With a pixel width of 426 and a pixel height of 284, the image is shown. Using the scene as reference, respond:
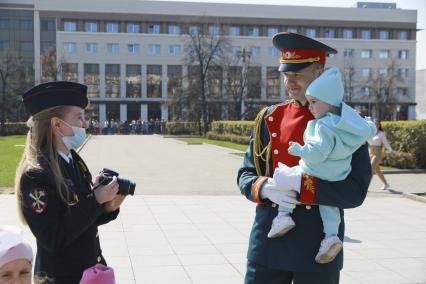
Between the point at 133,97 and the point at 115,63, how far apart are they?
533 cm

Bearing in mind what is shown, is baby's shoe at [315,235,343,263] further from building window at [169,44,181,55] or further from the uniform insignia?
building window at [169,44,181,55]

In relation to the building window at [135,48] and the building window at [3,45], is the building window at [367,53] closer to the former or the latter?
the building window at [135,48]

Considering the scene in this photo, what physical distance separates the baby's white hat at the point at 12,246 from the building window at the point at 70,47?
7498 centimetres

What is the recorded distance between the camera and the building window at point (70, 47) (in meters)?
73.9

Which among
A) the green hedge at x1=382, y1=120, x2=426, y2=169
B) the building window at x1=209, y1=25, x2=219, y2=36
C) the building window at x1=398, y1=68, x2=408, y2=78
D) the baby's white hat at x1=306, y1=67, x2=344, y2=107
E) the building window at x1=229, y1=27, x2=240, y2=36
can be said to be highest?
the building window at x1=229, y1=27, x2=240, y2=36

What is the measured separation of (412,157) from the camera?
18359 millimetres

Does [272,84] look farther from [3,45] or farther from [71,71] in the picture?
[3,45]

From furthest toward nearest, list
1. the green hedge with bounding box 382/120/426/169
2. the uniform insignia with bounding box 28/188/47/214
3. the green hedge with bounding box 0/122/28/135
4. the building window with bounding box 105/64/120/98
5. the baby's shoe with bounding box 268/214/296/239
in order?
the building window with bounding box 105/64/120/98
the green hedge with bounding box 0/122/28/135
the green hedge with bounding box 382/120/426/169
the baby's shoe with bounding box 268/214/296/239
the uniform insignia with bounding box 28/188/47/214

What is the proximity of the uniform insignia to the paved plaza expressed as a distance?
11.0ft

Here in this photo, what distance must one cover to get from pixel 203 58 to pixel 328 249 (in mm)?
48763

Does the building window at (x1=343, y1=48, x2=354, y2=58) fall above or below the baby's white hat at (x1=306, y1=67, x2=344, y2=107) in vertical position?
Answer: above

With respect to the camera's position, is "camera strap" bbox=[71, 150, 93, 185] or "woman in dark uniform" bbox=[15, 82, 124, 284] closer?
"woman in dark uniform" bbox=[15, 82, 124, 284]

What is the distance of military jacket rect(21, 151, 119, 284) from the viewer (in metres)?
2.50

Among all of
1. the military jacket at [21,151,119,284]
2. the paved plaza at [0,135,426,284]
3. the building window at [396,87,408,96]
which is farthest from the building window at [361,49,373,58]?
the military jacket at [21,151,119,284]
